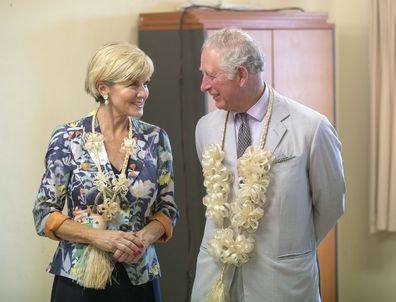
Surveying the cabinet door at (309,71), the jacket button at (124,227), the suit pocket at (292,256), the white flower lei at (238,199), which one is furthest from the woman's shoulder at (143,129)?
the cabinet door at (309,71)

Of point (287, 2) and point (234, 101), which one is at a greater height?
point (287, 2)

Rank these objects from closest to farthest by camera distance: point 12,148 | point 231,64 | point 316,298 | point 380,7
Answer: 1. point 231,64
2. point 316,298
3. point 12,148
4. point 380,7

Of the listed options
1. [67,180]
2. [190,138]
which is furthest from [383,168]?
[67,180]

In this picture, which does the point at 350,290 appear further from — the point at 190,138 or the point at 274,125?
→ the point at 274,125

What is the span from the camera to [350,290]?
4422 mm

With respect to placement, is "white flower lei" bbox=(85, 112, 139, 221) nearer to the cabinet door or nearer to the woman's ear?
the woman's ear

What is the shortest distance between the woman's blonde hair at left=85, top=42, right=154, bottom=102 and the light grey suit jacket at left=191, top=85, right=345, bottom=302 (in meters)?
0.38

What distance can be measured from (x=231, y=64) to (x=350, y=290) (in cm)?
258

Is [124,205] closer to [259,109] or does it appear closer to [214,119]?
[214,119]

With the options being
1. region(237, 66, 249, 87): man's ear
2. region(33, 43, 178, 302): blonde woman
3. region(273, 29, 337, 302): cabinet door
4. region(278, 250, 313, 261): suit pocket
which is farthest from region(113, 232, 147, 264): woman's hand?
region(273, 29, 337, 302): cabinet door

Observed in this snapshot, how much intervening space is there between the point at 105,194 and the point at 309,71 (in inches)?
68.5

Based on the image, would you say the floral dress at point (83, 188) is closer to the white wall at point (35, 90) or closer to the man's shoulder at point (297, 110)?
the man's shoulder at point (297, 110)

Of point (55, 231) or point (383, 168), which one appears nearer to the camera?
point (55, 231)

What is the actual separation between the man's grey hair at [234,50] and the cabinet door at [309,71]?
1.32 meters
